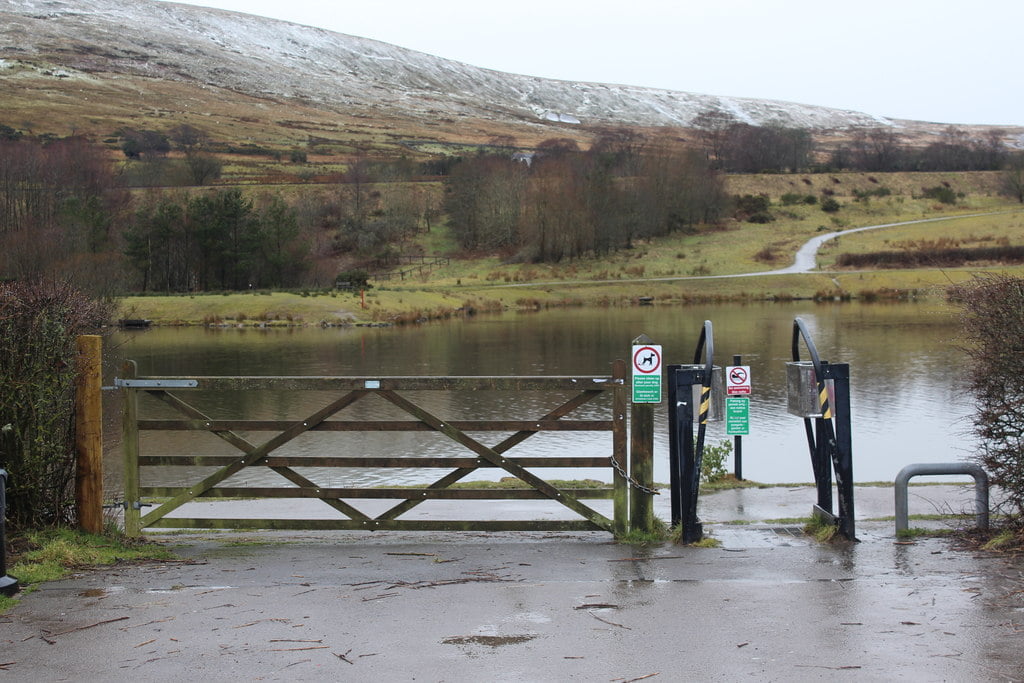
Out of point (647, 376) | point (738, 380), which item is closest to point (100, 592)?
point (647, 376)

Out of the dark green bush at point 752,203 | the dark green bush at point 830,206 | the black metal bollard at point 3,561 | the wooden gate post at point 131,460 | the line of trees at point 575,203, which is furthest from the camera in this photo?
the dark green bush at point 830,206

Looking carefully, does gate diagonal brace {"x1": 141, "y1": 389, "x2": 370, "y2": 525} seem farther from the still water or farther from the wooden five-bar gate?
the still water

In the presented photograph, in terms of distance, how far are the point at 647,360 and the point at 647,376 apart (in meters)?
0.13

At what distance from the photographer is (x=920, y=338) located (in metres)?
39.3

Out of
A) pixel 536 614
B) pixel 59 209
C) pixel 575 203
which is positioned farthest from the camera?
pixel 575 203

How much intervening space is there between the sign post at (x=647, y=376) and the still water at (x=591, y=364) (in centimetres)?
489

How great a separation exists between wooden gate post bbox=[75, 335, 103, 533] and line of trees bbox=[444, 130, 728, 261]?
77.5 m

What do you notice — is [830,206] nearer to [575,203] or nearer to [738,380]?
[575,203]

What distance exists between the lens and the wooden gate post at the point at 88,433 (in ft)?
26.6

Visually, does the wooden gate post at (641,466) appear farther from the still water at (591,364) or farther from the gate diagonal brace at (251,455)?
the still water at (591,364)

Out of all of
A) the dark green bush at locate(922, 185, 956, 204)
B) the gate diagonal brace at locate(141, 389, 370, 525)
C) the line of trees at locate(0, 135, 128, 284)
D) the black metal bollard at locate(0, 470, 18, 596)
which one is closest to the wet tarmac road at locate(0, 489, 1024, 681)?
the black metal bollard at locate(0, 470, 18, 596)

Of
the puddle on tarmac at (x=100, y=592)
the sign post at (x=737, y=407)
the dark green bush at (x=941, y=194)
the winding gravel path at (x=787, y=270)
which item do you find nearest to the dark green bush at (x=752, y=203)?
the winding gravel path at (x=787, y=270)

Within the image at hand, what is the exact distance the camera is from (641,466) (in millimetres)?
8211

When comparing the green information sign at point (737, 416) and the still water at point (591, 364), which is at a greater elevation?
the green information sign at point (737, 416)
